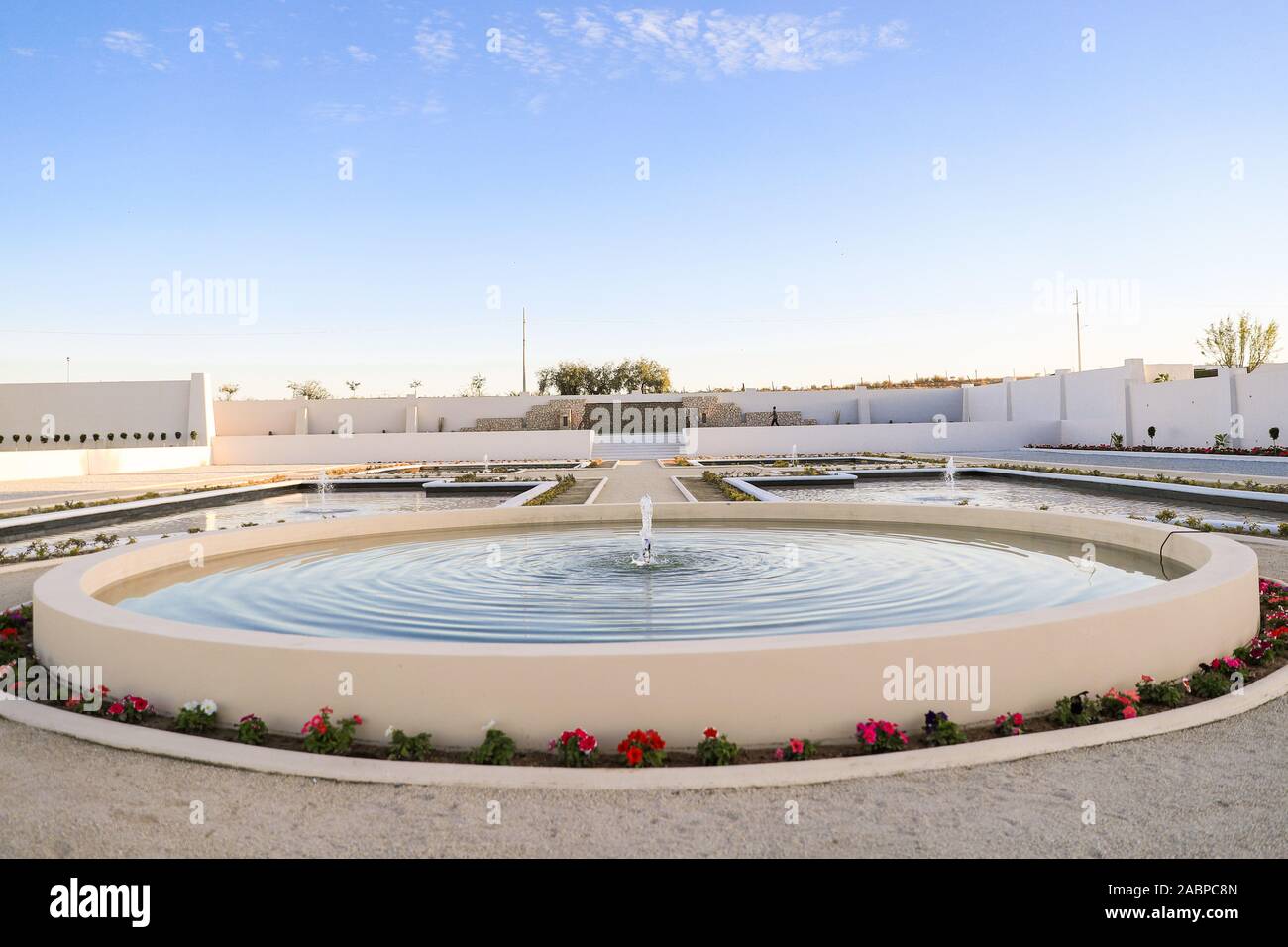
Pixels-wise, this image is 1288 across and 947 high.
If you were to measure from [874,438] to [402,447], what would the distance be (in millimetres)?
16906

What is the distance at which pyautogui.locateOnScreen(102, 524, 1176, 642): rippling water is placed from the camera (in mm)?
5039

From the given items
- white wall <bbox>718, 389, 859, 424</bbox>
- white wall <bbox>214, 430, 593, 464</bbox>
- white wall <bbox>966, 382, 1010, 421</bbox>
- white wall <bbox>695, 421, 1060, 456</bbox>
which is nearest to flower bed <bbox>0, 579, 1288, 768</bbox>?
white wall <bbox>214, 430, 593, 464</bbox>

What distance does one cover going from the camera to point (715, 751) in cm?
316

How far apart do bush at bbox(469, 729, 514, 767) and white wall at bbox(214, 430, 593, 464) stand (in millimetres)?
26895

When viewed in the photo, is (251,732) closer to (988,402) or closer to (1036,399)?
(1036,399)

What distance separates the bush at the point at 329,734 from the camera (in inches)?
129

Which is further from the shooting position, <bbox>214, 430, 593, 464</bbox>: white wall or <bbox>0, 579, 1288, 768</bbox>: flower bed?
<bbox>214, 430, 593, 464</bbox>: white wall

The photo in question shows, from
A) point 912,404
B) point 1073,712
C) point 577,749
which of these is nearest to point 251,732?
point 577,749

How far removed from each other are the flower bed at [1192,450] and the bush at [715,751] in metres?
20.4

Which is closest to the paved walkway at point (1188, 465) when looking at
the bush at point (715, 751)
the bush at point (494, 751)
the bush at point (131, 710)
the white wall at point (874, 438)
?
the white wall at point (874, 438)

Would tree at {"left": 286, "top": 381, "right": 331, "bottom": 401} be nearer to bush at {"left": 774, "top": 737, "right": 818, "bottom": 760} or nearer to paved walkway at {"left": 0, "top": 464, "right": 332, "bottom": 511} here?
paved walkway at {"left": 0, "top": 464, "right": 332, "bottom": 511}
